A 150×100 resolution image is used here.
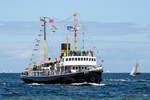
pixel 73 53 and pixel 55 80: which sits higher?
pixel 73 53

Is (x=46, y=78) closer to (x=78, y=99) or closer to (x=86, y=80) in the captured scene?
(x=86, y=80)

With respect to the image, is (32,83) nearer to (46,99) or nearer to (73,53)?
(73,53)

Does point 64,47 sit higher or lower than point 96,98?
higher

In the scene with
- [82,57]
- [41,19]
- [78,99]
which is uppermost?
[41,19]

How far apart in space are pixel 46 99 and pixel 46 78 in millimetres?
A: 35222

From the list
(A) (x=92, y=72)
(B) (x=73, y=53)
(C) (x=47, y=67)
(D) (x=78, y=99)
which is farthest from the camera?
(C) (x=47, y=67)

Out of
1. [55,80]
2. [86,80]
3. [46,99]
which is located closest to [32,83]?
[55,80]

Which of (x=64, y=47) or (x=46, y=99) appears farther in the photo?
(x=64, y=47)

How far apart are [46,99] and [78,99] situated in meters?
5.14

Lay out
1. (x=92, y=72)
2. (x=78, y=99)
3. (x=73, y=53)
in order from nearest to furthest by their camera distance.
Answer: (x=78, y=99)
(x=92, y=72)
(x=73, y=53)

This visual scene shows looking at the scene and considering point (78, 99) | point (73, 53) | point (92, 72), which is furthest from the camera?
point (73, 53)

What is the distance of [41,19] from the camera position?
117 metres

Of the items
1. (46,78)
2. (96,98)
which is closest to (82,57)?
(46,78)

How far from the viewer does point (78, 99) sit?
6512 centimetres
